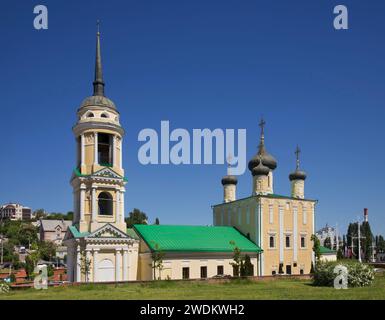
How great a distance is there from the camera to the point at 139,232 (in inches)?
1677

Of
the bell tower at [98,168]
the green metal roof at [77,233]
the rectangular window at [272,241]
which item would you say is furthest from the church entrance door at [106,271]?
the rectangular window at [272,241]

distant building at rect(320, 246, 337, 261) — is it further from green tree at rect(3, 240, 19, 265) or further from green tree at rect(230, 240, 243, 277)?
green tree at rect(3, 240, 19, 265)

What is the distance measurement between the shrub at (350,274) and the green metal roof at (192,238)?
12.7 meters

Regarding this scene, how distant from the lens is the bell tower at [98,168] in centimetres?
3884

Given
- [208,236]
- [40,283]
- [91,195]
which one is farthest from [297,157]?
[40,283]

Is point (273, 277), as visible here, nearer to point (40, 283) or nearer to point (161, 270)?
point (161, 270)

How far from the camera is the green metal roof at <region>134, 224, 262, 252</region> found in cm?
4212

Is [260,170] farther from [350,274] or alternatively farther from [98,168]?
[350,274]

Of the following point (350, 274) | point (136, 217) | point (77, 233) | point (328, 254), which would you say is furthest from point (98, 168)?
point (136, 217)

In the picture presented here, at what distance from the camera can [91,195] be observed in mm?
38938

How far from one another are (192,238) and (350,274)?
16676 millimetres

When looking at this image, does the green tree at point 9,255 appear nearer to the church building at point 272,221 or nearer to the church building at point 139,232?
the church building at point 272,221
